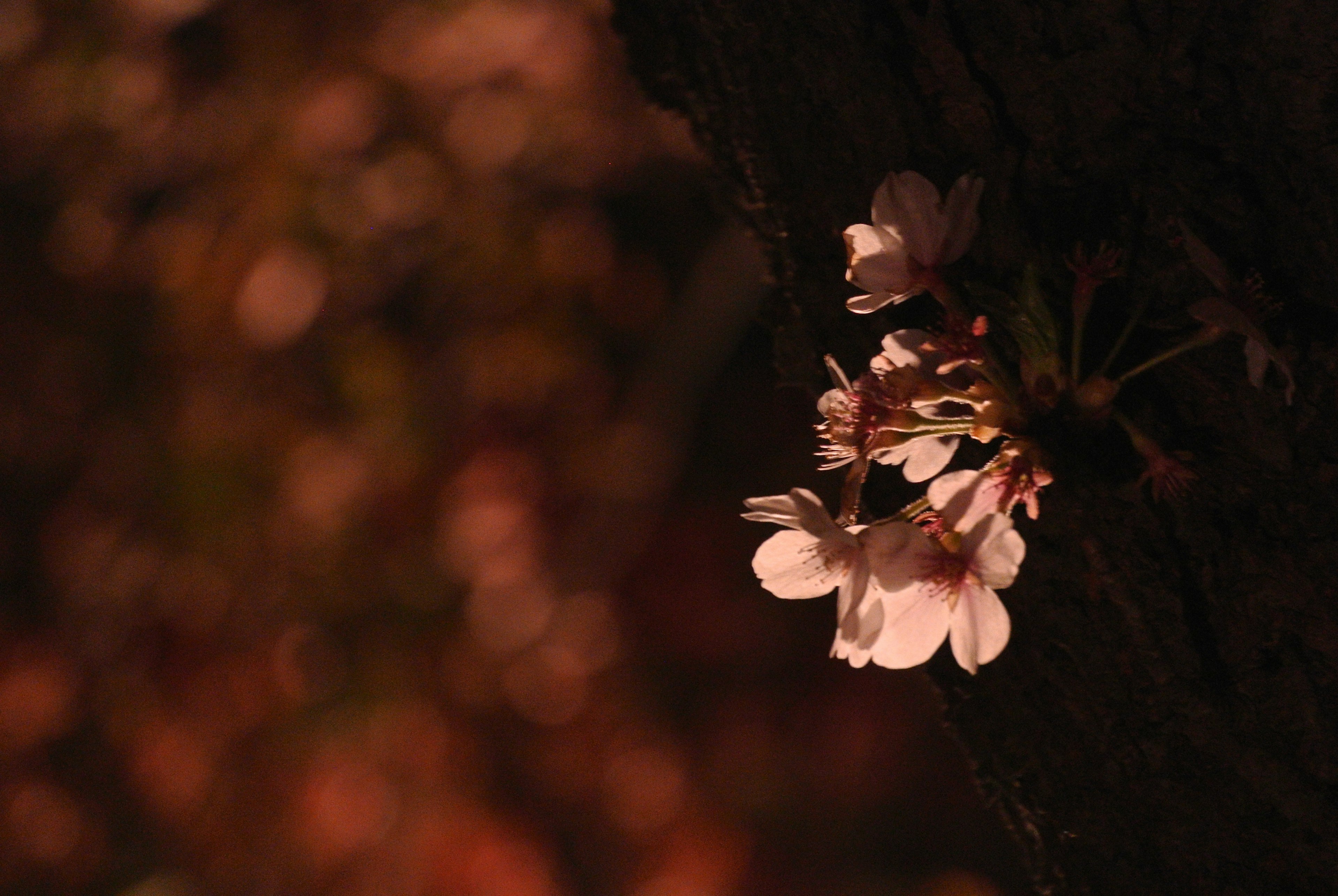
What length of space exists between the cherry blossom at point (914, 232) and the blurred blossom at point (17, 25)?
347 cm

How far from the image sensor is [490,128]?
11.1ft

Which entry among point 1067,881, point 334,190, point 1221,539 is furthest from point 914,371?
point 334,190

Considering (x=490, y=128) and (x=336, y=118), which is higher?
(x=336, y=118)

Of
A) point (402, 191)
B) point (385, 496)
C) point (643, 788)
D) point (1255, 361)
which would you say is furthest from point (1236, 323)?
point (643, 788)

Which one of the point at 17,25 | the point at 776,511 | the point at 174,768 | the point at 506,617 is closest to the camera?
the point at 776,511

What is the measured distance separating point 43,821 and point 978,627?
11.9 feet

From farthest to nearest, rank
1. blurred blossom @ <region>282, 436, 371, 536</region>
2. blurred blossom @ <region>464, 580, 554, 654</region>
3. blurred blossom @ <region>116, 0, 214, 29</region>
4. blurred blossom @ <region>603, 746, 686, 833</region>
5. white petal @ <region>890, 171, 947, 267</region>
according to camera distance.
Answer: blurred blossom @ <region>603, 746, 686, 833</region> → blurred blossom @ <region>464, 580, 554, 654</region> → blurred blossom @ <region>282, 436, 371, 536</region> → blurred blossom @ <region>116, 0, 214, 29</region> → white petal @ <region>890, 171, 947, 267</region>

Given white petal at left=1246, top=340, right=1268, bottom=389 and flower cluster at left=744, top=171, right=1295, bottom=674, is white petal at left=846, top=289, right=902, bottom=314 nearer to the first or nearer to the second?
flower cluster at left=744, top=171, right=1295, bottom=674

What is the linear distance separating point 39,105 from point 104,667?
1.68 metres

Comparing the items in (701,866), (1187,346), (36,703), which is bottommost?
(701,866)

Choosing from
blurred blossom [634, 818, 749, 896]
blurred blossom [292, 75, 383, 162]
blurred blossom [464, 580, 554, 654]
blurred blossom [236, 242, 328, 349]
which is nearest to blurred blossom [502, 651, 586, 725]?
blurred blossom [464, 580, 554, 654]

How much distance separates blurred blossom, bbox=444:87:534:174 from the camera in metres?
3.37

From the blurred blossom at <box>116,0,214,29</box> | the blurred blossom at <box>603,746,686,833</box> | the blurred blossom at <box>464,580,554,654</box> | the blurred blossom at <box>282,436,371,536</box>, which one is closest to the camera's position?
the blurred blossom at <box>116,0,214,29</box>

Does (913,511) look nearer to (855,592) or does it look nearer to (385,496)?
(855,592)
